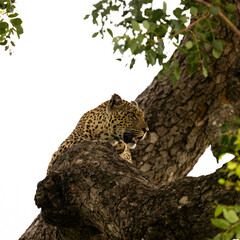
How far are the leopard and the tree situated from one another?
0.14 m

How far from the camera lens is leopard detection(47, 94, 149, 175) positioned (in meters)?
6.54

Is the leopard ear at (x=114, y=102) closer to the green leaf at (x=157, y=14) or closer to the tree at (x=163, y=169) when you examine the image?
the tree at (x=163, y=169)

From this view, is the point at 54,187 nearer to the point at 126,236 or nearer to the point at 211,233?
the point at 126,236

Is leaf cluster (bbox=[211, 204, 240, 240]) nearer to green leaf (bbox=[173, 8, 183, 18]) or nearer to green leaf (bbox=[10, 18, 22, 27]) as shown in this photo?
green leaf (bbox=[173, 8, 183, 18])

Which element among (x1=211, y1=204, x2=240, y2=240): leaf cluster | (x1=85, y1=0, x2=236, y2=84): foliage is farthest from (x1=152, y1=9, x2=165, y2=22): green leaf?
(x1=211, y1=204, x2=240, y2=240): leaf cluster

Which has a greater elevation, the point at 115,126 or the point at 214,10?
the point at 115,126

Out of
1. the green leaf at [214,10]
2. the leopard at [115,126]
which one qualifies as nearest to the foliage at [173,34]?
the green leaf at [214,10]

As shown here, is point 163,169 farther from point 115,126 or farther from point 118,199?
point 118,199

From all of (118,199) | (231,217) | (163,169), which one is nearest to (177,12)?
(118,199)

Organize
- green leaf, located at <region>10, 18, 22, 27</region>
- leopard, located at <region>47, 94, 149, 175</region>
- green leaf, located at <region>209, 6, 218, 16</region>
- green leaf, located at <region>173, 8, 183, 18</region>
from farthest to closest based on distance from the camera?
1. leopard, located at <region>47, 94, 149, 175</region>
2. green leaf, located at <region>10, 18, 22, 27</region>
3. green leaf, located at <region>173, 8, 183, 18</region>
4. green leaf, located at <region>209, 6, 218, 16</region>

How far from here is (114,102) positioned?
7.11m

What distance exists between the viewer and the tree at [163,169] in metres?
3.24

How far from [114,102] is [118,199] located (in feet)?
10.4

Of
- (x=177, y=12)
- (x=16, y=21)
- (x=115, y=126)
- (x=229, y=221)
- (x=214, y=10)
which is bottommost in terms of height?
(x=229, y=221)
